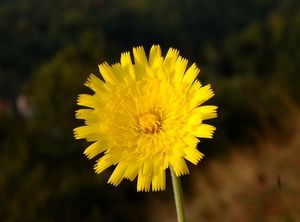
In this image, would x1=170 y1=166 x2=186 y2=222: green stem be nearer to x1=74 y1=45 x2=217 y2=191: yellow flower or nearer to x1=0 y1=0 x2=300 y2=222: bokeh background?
x1=74 y1=45 x2=217 y2=191: yellow flower

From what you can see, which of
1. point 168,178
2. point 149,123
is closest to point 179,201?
point 149,123

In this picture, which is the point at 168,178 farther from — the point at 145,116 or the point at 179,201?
the point at 179,201

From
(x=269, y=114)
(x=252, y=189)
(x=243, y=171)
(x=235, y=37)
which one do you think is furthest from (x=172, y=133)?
(x=235, y=37)

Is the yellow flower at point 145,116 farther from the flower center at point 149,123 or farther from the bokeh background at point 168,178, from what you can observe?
the bokeh background at point 168,178

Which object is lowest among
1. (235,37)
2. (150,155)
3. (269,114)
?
(150,155)

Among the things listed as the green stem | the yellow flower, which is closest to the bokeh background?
the yellow flower

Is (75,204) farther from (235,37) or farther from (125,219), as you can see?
(235,37)

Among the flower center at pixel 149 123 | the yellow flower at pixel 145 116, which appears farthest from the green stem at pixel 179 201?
the flower center at pixel 149 123
